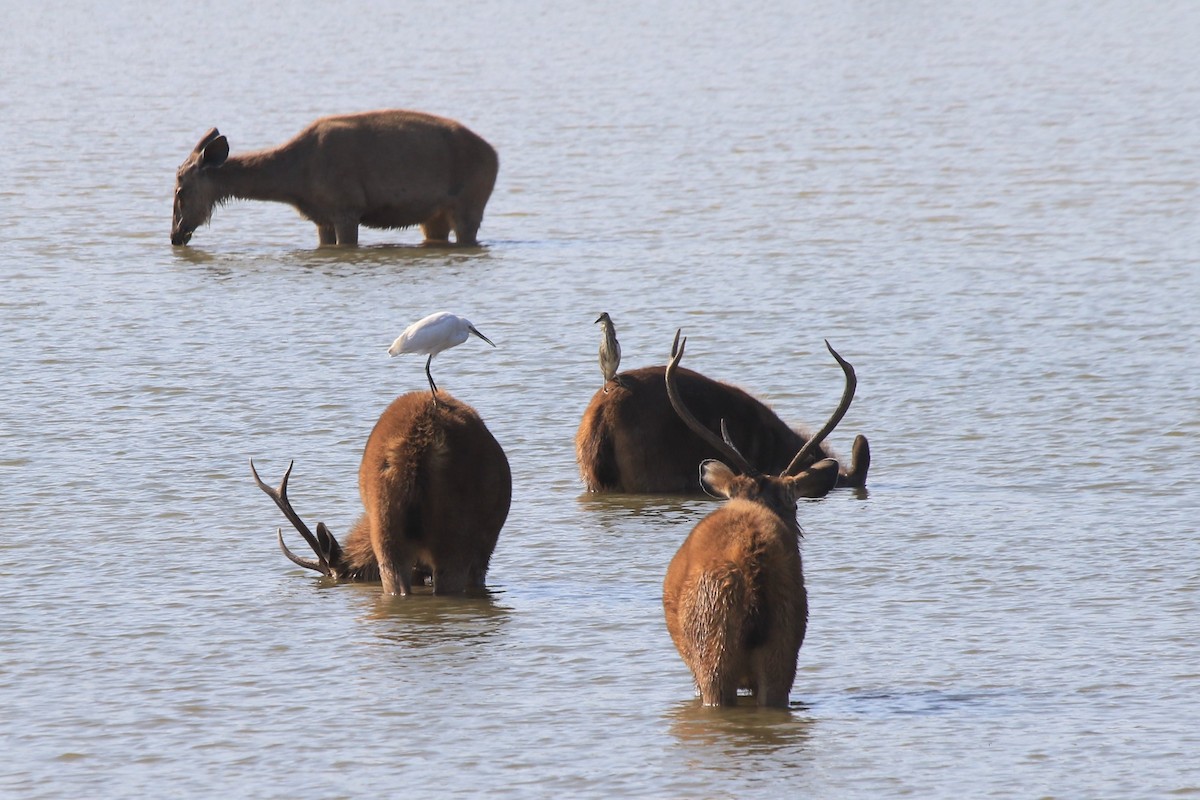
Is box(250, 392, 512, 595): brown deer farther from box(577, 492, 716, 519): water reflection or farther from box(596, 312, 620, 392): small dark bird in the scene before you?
box(596, 312, 620, 392): small dark bird

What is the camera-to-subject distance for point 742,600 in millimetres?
6934

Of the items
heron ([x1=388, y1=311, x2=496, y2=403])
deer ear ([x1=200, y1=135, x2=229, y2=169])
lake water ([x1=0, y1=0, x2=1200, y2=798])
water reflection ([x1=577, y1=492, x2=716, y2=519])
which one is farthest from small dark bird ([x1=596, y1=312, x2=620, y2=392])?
deer ear ([x1=200, y1=135, x2=229, y2=169])

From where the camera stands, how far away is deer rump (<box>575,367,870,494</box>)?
10.7 m

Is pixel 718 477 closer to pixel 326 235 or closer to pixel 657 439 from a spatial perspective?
pixel 657 439

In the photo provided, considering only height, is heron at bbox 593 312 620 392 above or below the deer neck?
above

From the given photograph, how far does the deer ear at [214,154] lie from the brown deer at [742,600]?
12.9 metres

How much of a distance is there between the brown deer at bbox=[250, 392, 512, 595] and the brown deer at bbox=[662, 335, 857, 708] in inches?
55.0

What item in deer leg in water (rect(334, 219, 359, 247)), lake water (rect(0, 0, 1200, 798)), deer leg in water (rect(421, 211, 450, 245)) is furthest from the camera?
deer leg in water (rect(421, 211, 450, 245))

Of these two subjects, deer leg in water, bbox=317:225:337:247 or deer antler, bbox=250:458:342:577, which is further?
deer leg in water, bbox=317:225:337:247

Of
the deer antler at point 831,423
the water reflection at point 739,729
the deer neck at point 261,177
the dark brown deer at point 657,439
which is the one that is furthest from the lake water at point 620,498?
the deer antler at point 831,423

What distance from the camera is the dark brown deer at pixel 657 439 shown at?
10688 millimetres

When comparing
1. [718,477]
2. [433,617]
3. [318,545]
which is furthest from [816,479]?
[318,545]

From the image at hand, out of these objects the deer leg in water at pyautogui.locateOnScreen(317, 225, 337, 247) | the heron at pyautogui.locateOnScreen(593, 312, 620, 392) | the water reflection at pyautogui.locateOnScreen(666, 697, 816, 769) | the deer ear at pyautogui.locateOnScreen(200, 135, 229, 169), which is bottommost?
the deer leg in water at pyautogui.locateOnScreen(317, 225, 337, 247)

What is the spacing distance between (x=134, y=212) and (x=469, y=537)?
13986 mm
